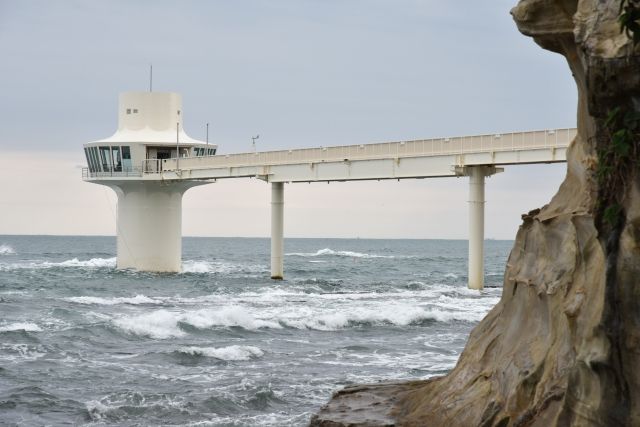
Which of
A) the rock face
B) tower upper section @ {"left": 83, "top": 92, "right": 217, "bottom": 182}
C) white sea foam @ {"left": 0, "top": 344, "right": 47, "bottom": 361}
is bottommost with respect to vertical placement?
white sea foam @ {"left": 0, "top": 344, "right": 47, "bottom": 361}

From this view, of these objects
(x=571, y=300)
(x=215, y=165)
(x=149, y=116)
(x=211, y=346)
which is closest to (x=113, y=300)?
(x=215, y=165)

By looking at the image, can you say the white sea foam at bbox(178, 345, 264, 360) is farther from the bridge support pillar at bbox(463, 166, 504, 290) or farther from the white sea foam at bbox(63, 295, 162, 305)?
the bridge support pillar at bbox(463, 166, 504, 290)

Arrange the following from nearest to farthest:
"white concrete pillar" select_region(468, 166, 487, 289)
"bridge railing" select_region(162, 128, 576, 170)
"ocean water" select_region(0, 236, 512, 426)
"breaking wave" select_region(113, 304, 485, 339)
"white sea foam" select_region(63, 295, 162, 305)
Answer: "ocean water" select_region(0, 236, 512, 426)
"breaking wave" select_region(113, 304, 485, 339)
"bridge railing" select_region(162, 128, 576, 170)
"white concrete pillar" select_region(468, 166, 487, 289)
"white sea foam" select_region(63, 295, 162, 305)

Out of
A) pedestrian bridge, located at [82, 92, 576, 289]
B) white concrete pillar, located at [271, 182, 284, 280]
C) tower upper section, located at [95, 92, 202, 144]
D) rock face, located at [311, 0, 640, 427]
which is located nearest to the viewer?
rock face, located at [311, 0, 640, 427]

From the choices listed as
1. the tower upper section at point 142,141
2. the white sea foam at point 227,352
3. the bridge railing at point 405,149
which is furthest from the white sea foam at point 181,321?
the tower upper section at point 142,141

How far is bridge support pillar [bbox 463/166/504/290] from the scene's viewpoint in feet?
149

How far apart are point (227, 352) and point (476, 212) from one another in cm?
1885

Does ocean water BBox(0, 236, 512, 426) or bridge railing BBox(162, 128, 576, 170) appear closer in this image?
ocean water BBox(0, 236, 512, 426)

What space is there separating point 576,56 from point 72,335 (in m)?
22.6

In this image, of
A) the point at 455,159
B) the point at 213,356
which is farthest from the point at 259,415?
the point at 455,159

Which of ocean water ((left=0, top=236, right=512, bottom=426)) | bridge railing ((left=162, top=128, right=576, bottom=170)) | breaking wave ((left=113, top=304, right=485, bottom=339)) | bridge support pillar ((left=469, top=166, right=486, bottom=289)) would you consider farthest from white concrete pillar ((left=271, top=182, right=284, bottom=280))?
breaking wave ((left=113, top=304, right=485, bottom=339))

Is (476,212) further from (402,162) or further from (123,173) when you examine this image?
(123,173)

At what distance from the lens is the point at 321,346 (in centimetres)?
3144

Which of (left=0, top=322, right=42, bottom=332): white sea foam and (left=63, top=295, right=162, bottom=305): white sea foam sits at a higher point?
(left=63, top=295, right=162, bottom=305): white sea foam
